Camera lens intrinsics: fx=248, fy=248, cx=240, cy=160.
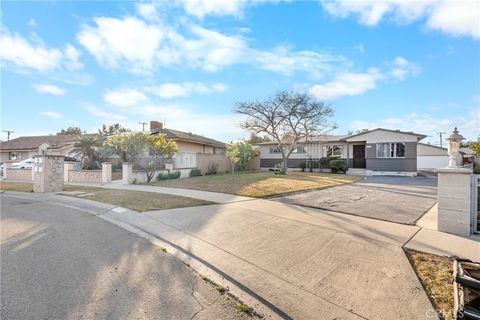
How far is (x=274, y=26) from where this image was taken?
433 inches

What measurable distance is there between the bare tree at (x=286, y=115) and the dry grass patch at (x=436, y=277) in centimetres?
1754

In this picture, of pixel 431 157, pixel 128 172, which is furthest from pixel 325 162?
pixel 128 172

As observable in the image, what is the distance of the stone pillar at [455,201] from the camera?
5.29 metres

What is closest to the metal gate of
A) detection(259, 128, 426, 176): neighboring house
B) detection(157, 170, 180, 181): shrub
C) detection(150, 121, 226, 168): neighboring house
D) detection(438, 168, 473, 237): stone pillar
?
detection(438, 168, 473, 237): stone pillar

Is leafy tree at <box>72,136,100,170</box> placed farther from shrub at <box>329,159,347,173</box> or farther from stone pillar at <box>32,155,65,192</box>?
shrub at <box>329,159,347,173</box>

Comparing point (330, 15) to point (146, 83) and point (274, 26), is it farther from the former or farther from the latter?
point (146, 83)

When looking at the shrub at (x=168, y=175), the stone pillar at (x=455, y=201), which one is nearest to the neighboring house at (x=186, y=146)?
the shrub at (x=168, y=175)

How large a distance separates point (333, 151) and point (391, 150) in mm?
5789

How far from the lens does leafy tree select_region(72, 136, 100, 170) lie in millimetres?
20734

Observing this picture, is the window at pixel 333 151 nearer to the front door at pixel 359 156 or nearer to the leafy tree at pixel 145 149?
the front door at pixel 359 156

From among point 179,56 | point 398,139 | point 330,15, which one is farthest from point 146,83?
point 398,139

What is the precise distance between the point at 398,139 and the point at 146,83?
68.3ft

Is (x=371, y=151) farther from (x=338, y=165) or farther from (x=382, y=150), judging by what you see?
(x=338, y=165)

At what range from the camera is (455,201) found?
545 cm
